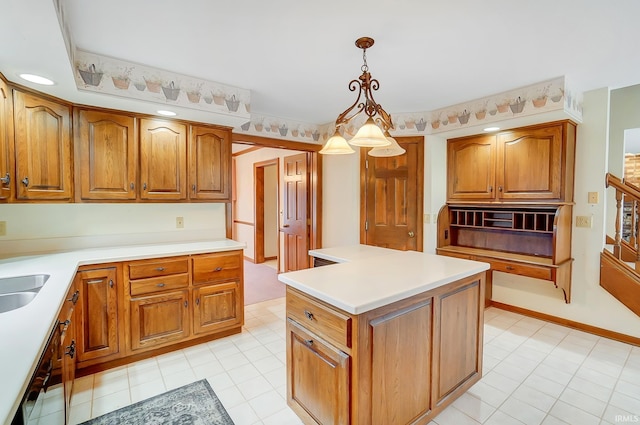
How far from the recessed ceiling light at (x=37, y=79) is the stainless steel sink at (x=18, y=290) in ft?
4.06

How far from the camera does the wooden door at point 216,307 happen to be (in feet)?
9.04

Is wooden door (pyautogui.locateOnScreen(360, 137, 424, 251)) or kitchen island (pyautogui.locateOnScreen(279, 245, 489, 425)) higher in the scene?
wooden door (pyautogui.locateOnScreen(360, 137, 424, 251))

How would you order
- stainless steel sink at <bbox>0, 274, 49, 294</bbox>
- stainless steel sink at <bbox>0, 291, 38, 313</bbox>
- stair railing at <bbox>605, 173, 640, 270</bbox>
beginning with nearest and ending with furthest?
stainless steel sink at <bbox>0, 291, 38, 313</bbox> → stainless steel sink at <bbox>0, 274, 49, 294</bbox> → stair railing at <bbox>605, 173, 640, 270</bbox>

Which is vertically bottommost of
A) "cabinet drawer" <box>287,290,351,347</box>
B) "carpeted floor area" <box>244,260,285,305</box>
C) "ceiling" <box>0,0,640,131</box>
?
"carpeted floor area" <box>244,260,285,305</box>

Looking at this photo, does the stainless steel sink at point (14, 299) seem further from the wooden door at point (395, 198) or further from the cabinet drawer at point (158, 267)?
the wooden door at point (395, 198)

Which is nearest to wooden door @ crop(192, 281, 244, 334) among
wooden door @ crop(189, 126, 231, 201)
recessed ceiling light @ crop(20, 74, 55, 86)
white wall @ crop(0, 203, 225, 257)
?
white wall @ crop(0, 203, 225, 257)

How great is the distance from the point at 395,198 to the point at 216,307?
7.88 ft

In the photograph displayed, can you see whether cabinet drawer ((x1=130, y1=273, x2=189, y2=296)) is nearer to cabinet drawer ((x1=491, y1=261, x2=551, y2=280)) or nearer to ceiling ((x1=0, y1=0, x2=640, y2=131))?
ceiling ((x1=0, y1=0, x2=640, y2=131))

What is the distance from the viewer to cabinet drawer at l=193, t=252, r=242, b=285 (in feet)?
8.94

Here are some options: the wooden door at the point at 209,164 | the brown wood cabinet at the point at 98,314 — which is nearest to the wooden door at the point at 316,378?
the brown wood cabinet at the point at 98,314

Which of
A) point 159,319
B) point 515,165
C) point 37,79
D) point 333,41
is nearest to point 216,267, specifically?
point 159,319

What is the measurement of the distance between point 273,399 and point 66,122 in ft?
8.38

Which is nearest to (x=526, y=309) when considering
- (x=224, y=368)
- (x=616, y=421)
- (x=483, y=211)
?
(x=483, y=211)

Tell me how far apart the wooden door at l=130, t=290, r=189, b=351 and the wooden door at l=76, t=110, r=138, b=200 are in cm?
91
